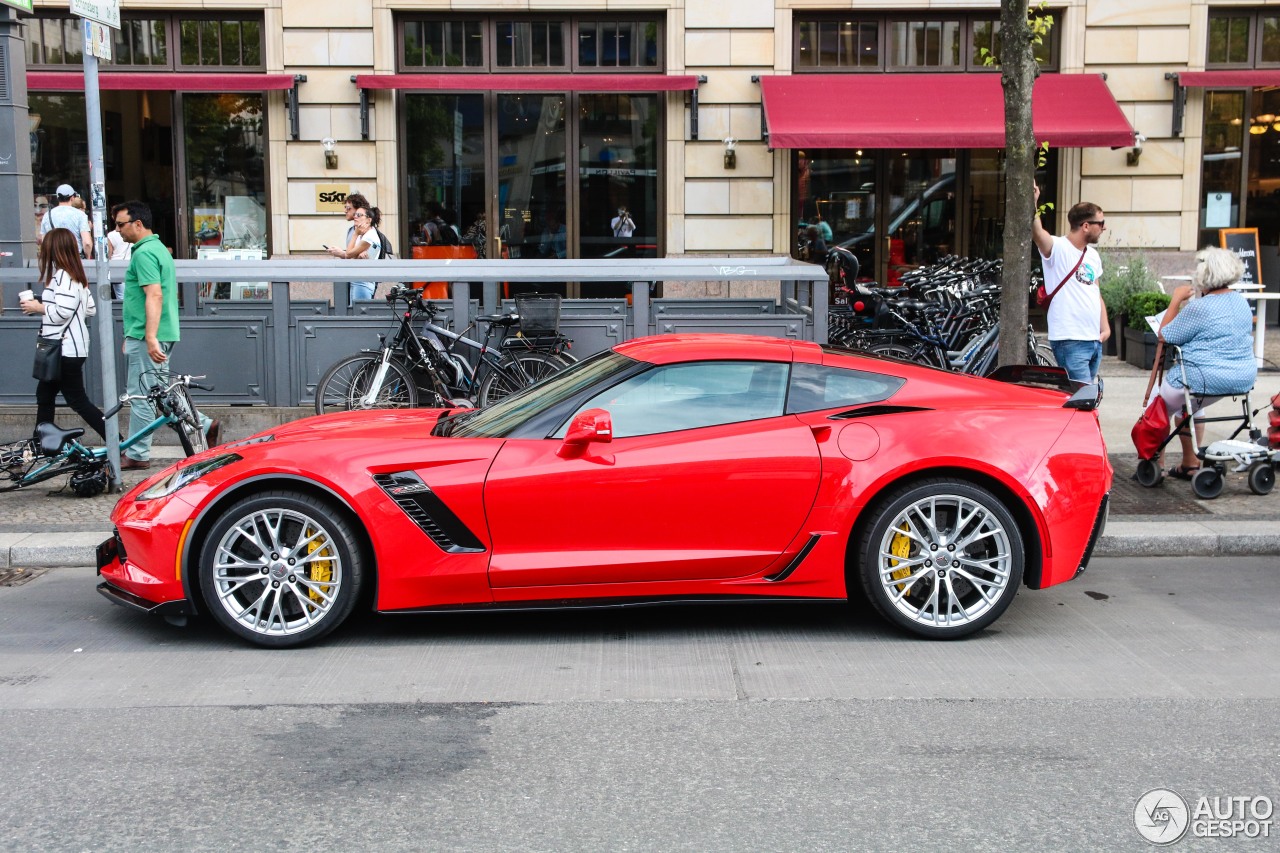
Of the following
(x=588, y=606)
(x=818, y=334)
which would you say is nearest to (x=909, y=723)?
(x=588, y=606)

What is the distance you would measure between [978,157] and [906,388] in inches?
483

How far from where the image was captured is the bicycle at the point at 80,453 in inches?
336

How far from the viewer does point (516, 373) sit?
34.7ft

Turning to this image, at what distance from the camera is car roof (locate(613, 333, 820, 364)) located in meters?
6.03

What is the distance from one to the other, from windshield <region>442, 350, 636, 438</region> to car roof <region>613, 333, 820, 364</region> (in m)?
0.12

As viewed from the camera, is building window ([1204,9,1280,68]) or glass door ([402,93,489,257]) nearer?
building window ([1204,9,1280,68])

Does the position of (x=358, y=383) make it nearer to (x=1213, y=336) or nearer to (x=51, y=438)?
(x=51, y=438)

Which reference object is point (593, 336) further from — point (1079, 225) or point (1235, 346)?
point (1235, 346)

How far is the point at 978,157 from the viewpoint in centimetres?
1736

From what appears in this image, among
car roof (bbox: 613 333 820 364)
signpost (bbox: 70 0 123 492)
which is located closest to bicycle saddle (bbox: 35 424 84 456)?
signpost (bbox: 70 0 123 492)

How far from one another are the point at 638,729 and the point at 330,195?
13664 mm

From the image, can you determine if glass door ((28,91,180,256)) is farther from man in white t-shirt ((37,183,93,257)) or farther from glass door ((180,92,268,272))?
man in white t-shirt ((37,183,93,257))

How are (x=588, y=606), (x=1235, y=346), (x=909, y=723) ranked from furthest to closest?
(x=1235, y=346)
(x=588, y=606)
(x=909, y=723)

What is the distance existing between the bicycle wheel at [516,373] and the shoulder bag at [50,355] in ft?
10.2
